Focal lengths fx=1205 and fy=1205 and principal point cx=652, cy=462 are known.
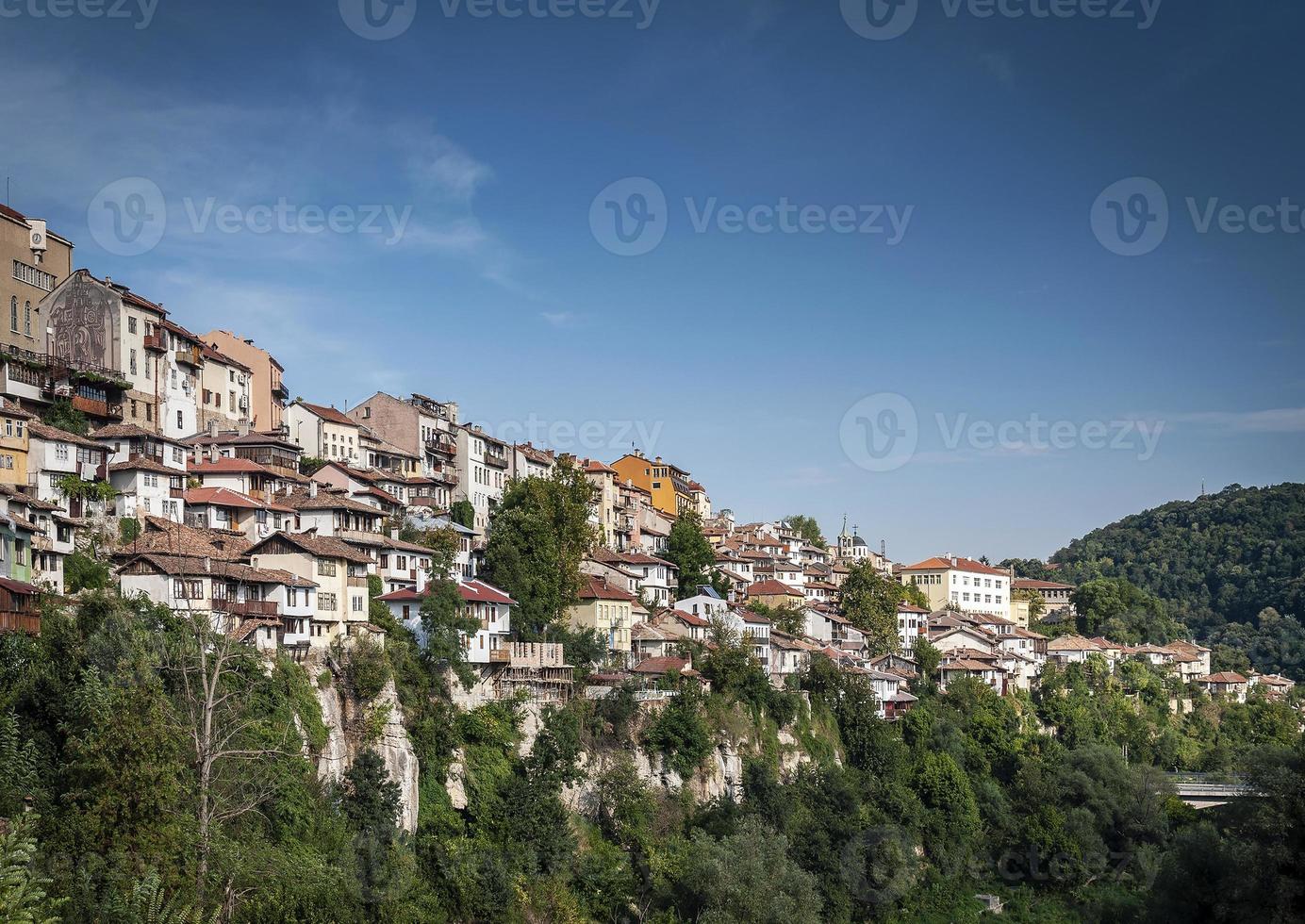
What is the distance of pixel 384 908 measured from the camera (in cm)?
3556

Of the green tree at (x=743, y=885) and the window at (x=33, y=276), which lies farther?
the window at (x=33, y=276)

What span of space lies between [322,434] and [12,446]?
24.5 metres

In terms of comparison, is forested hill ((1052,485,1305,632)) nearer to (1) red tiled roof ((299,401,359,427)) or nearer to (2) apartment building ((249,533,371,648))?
(1) red tiled roof ((299,401,359,427))

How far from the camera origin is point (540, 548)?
56.6 meters

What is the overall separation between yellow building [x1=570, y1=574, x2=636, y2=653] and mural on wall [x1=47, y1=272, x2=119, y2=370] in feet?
77.6

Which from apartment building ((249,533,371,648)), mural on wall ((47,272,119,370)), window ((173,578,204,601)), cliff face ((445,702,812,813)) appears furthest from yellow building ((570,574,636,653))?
mural on wall ((47,272,119,370))

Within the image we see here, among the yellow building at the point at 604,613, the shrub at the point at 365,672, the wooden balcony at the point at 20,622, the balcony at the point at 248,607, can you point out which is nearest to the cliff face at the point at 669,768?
the shrub at the point at 365,672

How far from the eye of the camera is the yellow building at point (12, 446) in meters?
41.9

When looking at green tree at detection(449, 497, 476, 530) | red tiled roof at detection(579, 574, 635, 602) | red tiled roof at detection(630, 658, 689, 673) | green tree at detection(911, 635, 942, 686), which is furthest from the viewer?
green tree at detection(911, 635, 942, 686)

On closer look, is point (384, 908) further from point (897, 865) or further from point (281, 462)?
point (897, 865)

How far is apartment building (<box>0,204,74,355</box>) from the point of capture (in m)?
50.9

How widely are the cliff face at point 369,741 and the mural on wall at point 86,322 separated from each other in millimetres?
21443

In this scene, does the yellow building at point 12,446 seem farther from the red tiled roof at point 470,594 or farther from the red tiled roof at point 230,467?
the red tiled roof at point 470,594

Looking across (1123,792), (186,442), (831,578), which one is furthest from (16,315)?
(831,578)
